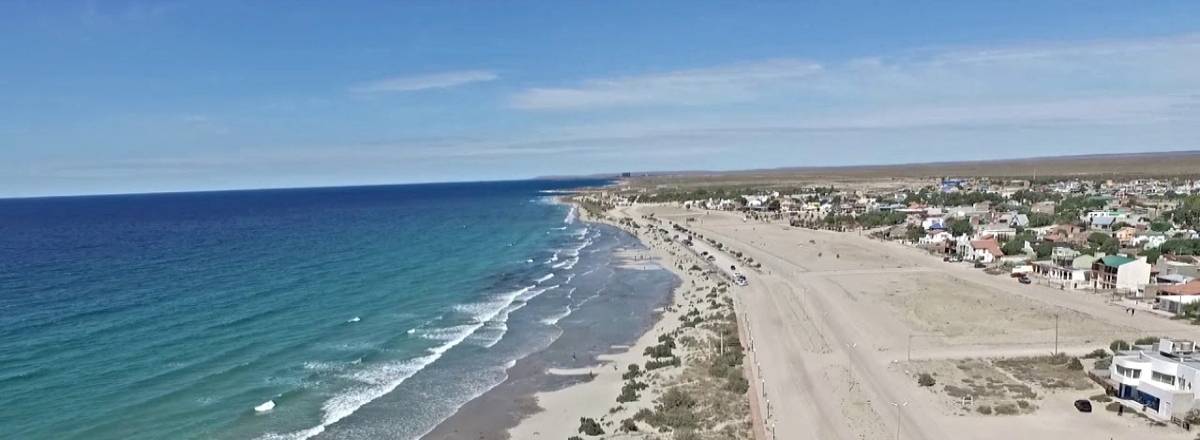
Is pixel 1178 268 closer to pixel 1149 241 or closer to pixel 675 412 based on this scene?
pixel 1149 241

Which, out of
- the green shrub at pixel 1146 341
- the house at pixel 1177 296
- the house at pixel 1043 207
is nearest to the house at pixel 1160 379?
the green shrub at pixel 1146 341

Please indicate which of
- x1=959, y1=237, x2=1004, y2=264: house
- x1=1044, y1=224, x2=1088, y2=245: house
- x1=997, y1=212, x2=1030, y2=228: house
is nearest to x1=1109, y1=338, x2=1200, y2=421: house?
x1=959, y1=237, x2=1004, y2=264: house

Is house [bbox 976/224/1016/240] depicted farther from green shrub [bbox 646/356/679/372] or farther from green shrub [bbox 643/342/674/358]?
green shrub [bbox 646/356/679/372]

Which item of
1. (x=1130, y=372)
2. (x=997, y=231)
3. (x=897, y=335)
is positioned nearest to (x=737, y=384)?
(x=897, y=335)

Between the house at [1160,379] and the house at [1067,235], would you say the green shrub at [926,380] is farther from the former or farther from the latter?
the house at [1067,235]

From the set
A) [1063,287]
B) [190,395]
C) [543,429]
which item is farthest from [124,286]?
[1063,287]
